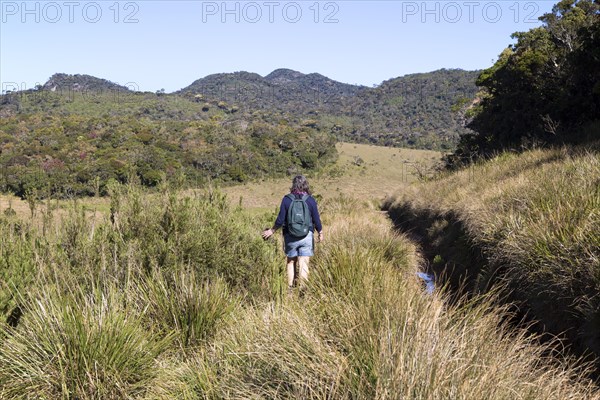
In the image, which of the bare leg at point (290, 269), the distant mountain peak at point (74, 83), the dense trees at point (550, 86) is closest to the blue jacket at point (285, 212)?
the bare leg at point (290, 269)

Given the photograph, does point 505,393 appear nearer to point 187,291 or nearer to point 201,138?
point 187,291

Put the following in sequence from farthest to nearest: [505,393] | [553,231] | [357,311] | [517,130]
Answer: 1. [517,130]
2. [553,231]
3. [357,311]
4. [505,393]

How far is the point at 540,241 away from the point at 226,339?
3.71 m

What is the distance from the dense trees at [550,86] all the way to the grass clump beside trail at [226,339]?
10.3 m

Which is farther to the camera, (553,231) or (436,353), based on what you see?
(553,231)

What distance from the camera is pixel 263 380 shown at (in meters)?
2.95

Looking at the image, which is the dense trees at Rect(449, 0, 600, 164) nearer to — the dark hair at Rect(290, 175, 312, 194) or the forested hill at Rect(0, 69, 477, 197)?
the dark hair at Rect(290, 175, 312, 194)

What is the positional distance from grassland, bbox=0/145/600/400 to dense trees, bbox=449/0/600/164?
1014cm

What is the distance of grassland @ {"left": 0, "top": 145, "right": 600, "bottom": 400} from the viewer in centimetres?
261

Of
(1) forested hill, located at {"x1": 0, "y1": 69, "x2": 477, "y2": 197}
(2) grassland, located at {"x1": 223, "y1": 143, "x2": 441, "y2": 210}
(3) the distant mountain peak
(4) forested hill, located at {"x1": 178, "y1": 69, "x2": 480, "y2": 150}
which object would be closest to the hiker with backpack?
(1) forested hill, located at {"x1": 0, "y1": 69, "x2": 477, "y2": 197}

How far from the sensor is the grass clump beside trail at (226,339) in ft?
8.48

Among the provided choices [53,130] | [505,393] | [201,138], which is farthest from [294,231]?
[53,130]

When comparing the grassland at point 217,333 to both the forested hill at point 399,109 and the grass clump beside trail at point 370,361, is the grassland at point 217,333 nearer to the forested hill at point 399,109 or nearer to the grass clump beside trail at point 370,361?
the grass clump beside trail at point 370,361

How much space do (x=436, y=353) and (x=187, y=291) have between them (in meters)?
2.58
